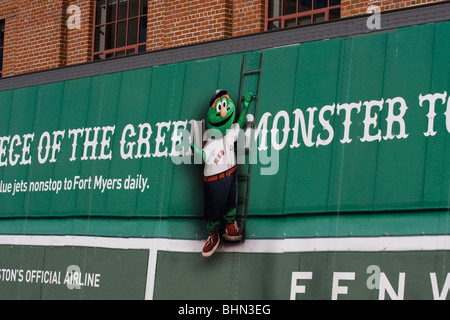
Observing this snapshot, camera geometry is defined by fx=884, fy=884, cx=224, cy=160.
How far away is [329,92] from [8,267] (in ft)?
15.5

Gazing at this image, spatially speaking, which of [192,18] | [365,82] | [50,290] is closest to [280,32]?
[365,82]

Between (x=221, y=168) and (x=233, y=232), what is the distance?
2.03ft

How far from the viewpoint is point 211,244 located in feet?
26.3

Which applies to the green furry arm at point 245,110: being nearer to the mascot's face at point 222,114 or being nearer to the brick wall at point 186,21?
the mascot's face at point 222,114

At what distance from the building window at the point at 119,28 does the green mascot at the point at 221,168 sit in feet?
20.2

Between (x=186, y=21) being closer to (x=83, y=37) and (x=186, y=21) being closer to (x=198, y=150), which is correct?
(x=83, y=37)

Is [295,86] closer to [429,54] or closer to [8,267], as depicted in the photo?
[429,54]

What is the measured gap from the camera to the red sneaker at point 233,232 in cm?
782

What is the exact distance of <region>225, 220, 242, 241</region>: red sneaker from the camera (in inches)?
308

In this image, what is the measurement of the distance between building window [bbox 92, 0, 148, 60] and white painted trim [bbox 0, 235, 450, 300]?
5.18 m

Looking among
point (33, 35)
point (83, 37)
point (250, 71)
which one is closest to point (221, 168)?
point (250, 71)

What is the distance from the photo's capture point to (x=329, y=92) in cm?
730

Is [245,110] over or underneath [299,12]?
underneath

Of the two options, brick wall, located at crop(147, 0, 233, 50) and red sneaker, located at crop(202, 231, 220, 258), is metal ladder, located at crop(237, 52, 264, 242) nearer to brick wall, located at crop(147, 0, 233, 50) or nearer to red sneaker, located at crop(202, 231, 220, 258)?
red sneaker, located at crop(202, 231, 220, 258)
